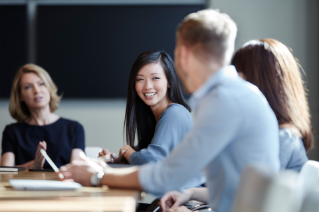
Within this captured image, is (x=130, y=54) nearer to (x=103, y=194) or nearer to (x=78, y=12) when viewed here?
Answer: (x=78, y=12)

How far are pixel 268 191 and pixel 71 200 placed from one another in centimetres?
54

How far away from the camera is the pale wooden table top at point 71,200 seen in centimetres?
85

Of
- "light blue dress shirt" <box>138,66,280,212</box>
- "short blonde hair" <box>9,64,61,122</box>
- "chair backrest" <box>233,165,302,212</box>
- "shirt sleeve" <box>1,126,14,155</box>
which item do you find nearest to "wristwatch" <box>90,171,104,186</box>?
"light blue dress shirt" <box>138,66,280,212</box>

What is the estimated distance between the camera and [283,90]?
1.45 metres

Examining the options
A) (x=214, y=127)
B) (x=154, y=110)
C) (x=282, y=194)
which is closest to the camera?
(x=282, y=194)

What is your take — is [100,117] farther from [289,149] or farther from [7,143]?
[289,149]

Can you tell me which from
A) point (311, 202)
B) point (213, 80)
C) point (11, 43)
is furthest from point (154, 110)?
point (11, 43)

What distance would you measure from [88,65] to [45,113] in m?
1.31

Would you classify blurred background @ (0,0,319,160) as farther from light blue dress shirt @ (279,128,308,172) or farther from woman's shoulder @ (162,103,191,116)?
light blue dress shirt @ (279,128,308,172)

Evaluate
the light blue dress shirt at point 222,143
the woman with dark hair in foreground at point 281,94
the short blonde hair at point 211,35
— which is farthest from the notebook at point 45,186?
the short blonde hair at point 211,35

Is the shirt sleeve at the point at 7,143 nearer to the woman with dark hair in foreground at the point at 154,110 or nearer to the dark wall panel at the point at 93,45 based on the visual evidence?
the woman with dark hair in foreground at the point at 154,110

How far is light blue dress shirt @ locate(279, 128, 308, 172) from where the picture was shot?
1.36 m

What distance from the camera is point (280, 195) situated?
0.75 metres

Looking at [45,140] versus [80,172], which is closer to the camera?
[80,172]
